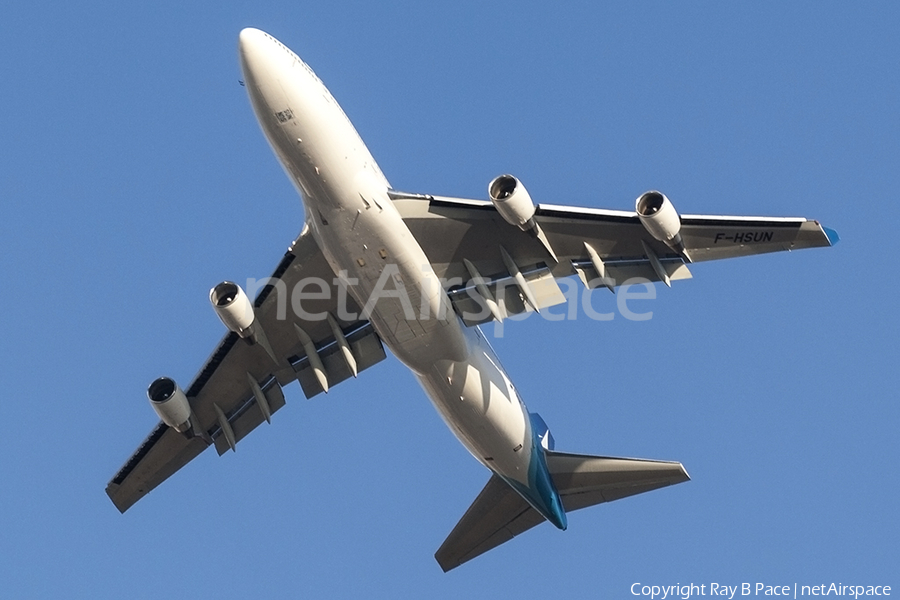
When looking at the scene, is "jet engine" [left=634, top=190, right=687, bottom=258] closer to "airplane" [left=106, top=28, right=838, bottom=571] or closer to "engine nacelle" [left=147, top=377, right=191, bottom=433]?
"airplane" [left=106, top=28, right=838, bottom=571]

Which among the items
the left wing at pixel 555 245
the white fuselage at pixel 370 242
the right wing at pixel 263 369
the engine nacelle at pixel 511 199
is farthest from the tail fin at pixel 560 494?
the engine nacelle at pixel 511 199

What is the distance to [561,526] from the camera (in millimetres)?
40062

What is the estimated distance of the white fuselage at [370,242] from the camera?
31891 mm

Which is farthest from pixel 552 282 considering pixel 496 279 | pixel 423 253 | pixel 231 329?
pixel 231 329

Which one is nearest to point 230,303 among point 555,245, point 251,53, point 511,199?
point 251,53

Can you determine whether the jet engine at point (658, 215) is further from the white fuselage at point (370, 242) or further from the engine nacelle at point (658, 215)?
the white fuselage at point (370, 242)

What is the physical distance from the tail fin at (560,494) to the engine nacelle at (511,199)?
932cm

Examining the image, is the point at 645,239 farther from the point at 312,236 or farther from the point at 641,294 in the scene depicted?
the point at 312,236

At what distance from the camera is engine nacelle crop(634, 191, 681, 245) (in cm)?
3300

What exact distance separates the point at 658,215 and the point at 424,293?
6216 mm

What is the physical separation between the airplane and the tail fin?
4 centimetres

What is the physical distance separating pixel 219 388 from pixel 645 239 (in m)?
13.6

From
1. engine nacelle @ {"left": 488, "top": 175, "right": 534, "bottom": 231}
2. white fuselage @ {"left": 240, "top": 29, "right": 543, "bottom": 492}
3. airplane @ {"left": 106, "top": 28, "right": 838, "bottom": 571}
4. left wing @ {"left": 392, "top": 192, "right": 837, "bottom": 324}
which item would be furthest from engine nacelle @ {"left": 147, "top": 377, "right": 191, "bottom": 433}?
engine nacelle @ {"left": 488, "top": 175, "right": 534, "bottom": 231}

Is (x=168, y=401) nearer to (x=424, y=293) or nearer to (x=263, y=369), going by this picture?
(x=263, y=369)
